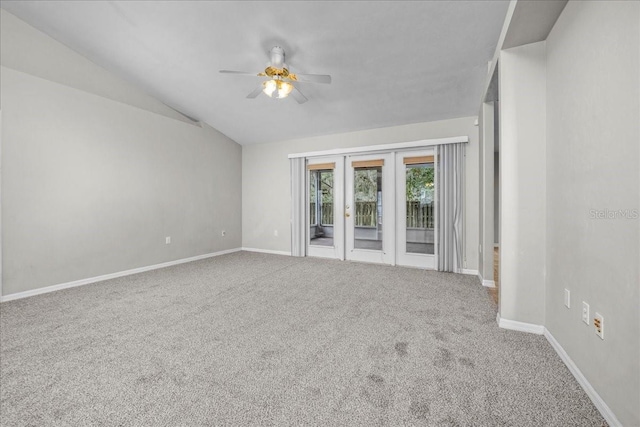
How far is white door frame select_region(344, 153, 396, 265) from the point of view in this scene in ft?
15.5

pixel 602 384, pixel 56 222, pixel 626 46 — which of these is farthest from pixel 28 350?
pixel 626 46

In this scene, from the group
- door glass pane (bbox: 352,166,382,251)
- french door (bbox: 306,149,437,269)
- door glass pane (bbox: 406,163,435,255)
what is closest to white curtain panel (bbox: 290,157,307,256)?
french door (bbox: 306,149,437,269)

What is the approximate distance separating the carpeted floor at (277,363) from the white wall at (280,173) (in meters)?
2.41

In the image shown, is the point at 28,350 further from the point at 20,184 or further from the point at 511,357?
the point at 511,357

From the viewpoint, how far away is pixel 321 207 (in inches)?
218

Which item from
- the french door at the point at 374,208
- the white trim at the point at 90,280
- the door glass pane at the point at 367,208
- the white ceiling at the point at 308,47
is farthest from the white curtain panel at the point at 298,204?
the white trim at the point at 90,280

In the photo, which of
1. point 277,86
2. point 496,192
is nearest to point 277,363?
point 277,86

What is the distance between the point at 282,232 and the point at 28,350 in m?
4.08

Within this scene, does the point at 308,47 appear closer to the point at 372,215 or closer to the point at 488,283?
the point at 372,215

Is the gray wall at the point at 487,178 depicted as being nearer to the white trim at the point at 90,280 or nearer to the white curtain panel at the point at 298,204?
the white curtain panel at the point at 298,204

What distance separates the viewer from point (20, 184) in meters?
3.15

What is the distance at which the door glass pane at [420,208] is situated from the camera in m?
4.51

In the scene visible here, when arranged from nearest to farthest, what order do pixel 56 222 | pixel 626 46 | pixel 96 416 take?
pixel 626 46 → pixel 96 416 → pixel 56 222

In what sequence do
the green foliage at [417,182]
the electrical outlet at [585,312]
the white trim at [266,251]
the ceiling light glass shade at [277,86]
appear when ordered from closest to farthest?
the electrical outlet at [585,312] < the ceiling light glass shade at [277,86] < the green foliage at [417,182] < the white trim at [266,251]
